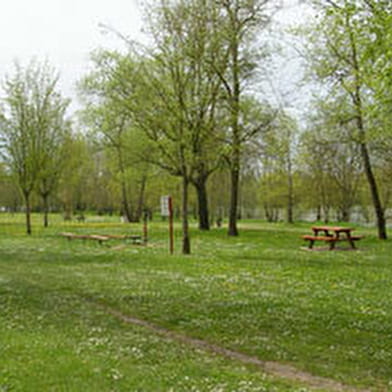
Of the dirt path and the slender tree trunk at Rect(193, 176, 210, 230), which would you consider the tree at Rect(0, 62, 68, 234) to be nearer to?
the slender tree trunk at Rect(193, 176, 210, 230)

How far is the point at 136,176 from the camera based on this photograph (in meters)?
42.5

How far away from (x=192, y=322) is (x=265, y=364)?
301 cm

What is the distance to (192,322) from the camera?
35.3 feet

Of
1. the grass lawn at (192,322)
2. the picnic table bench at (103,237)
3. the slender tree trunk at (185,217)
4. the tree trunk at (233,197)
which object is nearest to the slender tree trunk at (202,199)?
the tree trunk at (233,197)

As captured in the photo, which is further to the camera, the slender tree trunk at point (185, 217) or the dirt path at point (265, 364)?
the slender tree trunk at point (185, 217)

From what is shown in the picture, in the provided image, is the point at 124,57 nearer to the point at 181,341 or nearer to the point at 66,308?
the point at 66,308

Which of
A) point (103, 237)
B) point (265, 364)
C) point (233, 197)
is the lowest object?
point (265, 364)

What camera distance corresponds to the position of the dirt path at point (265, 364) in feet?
23.1

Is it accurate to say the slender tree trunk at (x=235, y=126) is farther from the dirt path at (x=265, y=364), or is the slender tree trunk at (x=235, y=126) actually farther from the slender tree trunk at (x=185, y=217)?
the dirt path at (x=265, y=364)

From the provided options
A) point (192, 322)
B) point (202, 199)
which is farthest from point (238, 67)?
point (192, 322)

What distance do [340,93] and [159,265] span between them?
56.3 feet

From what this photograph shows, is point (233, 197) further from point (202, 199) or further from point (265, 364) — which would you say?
point (265, 364)

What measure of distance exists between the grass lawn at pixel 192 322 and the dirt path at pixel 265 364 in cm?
13

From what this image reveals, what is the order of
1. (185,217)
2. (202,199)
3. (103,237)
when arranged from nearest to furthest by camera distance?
(185,217) → (103,237) → (202,199)
